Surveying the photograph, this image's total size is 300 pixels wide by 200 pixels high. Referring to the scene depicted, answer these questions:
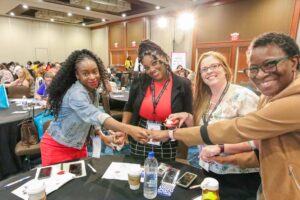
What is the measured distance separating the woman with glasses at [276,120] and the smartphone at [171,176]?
1.78ft

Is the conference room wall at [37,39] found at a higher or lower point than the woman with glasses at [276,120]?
higher

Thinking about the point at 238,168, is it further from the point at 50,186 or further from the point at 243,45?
the point at 243,45

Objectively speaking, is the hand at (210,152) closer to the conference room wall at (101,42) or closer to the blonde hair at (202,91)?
the blonde hair at (202,91)

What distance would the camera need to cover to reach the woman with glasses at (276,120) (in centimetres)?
83

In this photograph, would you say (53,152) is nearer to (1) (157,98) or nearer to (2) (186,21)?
(1) (157,98)

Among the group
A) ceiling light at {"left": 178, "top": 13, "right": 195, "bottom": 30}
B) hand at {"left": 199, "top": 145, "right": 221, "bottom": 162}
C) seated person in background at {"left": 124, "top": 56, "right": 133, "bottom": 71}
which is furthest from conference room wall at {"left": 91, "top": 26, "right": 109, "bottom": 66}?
hand at {"left": 199, "top": 145, "right": 221, "bottom": 162}

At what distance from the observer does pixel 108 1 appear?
297 inches

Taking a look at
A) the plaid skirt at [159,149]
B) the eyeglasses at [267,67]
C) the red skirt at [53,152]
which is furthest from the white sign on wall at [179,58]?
the eyeglasses at [267,67]

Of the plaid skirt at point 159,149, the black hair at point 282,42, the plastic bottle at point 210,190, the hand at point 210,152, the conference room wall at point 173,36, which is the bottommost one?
the plaid skirt at point 159,149

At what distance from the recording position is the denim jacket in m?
1.61

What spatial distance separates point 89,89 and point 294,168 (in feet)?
4.94

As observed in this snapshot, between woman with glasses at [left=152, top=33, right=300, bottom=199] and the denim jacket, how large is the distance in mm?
973

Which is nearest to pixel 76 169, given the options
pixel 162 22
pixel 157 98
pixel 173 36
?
pixel 157 98

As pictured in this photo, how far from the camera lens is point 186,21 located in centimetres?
836
